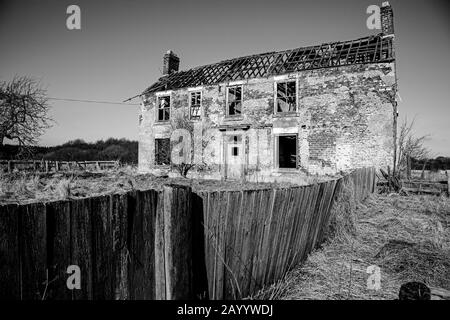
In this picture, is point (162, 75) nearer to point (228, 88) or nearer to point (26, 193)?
point (228, 88)

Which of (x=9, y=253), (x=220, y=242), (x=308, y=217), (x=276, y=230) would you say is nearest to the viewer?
(x=9, y=253)

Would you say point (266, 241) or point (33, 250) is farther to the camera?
point (266, 241)

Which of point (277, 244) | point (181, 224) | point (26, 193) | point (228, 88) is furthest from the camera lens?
point (228, 88)

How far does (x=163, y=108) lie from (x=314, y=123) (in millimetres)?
10367

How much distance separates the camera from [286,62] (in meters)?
14.3

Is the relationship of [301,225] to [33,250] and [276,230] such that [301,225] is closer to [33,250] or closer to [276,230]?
[276,230]

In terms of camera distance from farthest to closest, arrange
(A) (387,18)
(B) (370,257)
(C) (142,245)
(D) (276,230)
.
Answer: (A) (387,18) < (B) (370,257) < (D) (276,230) < (C) (142,245)

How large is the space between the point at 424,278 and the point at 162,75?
781 inches

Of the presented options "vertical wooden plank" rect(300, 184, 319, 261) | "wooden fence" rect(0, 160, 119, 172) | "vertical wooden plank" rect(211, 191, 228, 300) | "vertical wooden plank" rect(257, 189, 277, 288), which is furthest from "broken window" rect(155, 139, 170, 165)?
"vertical wooden plank" rect(211, 191, 228, 300)

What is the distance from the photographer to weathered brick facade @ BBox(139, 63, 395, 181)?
11.2m

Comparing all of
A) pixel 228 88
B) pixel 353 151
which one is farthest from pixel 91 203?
pixel 228 88

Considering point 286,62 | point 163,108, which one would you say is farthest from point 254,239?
point 163,108

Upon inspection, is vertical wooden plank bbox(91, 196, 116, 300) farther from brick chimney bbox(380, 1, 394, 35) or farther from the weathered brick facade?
brick chimney bbox(380, 1, 394, 35)

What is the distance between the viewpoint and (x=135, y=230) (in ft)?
6.46
